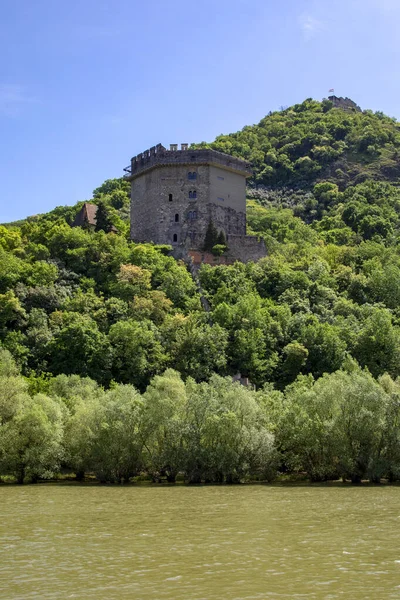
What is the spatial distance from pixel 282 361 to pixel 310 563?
148 feet

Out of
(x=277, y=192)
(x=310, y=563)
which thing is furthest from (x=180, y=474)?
(x=277, y=192)

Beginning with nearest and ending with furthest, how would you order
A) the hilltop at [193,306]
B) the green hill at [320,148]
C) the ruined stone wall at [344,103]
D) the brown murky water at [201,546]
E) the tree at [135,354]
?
the brown murky water at [201,546], the tree at [135,354], the hilltop at [193,306], the green hill at [320,148], the ruined stone wall at [344,103]

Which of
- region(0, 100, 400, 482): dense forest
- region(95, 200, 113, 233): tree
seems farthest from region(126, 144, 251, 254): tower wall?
region(0, 100, 400, 482): dense forest

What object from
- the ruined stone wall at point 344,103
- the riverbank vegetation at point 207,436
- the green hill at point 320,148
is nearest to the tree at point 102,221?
the riverbank vegetation at point 207,436

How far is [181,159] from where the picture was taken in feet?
279

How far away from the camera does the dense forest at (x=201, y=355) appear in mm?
46281

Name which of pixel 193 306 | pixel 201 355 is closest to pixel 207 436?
pixel 201 355

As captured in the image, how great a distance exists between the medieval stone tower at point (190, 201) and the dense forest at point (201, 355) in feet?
13.7

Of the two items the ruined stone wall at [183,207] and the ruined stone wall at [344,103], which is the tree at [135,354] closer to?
the ruined stone wall at [183,207]

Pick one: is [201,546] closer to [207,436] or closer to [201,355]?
[207,436]

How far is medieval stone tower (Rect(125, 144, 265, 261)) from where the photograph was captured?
83.9 metres

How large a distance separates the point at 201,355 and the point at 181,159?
29265 mm

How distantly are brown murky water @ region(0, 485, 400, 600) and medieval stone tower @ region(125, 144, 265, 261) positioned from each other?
154 feet

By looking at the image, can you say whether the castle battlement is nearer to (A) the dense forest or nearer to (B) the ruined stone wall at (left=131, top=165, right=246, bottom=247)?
(B) the ruined stone wall at (left=131, top=165, right=246, bottom=247)
